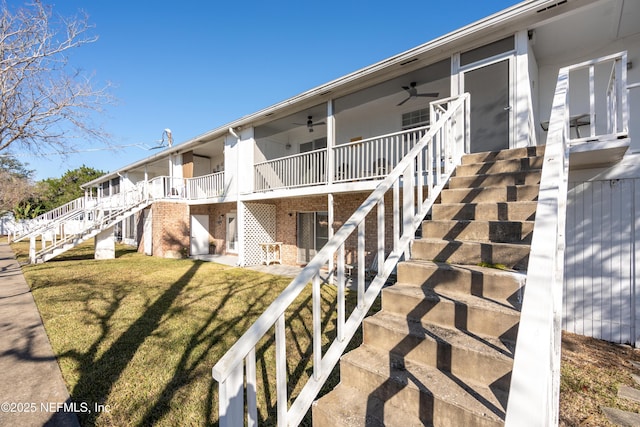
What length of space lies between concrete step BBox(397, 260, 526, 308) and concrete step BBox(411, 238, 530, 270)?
0.54 ft

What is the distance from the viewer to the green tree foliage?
31.0m

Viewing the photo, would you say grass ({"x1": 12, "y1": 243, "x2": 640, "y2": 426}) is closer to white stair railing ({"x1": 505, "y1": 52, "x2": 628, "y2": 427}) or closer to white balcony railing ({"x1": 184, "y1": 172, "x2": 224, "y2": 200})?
white stair railing ({"x1": 505, "y1": 52, "x2": 628, "y2": 427})

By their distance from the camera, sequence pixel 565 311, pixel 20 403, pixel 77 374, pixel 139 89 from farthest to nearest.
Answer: pixel 139 89
pixel 565 311
pixel 77 374
pixel 20 403

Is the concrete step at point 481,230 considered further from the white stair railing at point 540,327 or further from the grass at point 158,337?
the grass at point 158,337

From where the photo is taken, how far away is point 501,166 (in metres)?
3.93

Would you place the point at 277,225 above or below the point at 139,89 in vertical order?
below

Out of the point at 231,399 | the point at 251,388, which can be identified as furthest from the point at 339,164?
the point at 231,399

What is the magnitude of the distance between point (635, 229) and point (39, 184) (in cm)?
4459

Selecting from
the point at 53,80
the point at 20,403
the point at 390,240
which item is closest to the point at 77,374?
the point at 20,403

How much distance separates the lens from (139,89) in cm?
1009

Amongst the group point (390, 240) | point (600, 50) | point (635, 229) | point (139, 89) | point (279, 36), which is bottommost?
point (390, 240)

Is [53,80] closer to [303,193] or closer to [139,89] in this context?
[139,89]

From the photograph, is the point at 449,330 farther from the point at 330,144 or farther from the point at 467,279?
the point at 330,144

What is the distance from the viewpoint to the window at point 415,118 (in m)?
8.40
